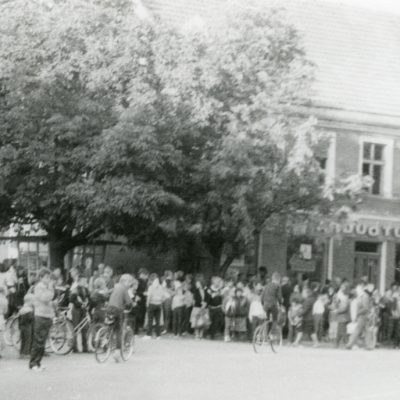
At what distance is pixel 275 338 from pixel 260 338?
13.9 inches

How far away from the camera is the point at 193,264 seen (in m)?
34.5

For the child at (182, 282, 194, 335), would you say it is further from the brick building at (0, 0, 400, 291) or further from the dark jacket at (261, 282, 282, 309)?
the brick building at (0, 0, 400, 291)

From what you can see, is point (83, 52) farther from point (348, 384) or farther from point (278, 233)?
point (348, 384)

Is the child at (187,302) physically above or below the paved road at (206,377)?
above

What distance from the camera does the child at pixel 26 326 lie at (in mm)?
20750

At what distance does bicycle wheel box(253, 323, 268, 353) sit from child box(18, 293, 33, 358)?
18.8 ft

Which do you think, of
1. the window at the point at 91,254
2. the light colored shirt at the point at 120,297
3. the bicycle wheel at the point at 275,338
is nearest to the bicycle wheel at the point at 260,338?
the bicycle wheel at the point at 275,338

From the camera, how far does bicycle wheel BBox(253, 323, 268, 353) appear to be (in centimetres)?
2473

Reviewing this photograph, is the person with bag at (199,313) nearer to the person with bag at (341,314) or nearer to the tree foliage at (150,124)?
the tree foliage at (150,124)

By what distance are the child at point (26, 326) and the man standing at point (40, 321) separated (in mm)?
1796

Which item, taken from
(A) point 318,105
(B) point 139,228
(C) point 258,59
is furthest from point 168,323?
(A) point 318,105

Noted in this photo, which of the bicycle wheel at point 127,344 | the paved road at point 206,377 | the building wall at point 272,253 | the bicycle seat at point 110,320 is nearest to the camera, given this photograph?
the paved road at point 206,377

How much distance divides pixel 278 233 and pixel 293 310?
400 cm

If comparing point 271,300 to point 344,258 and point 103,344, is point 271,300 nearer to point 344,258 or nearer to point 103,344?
point 103,344
